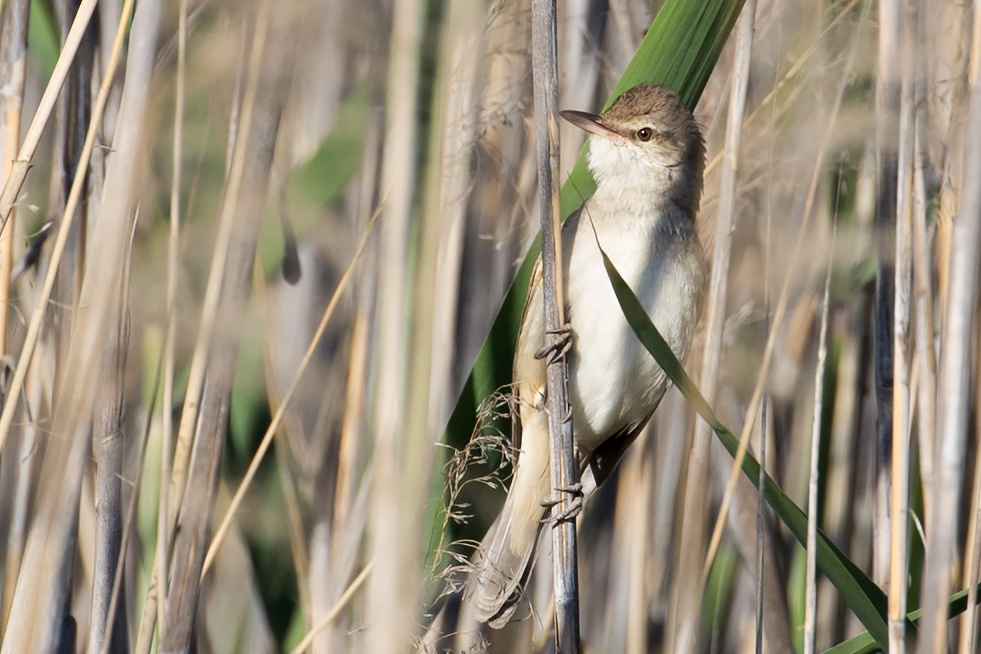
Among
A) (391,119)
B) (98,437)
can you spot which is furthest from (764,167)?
(98,437)

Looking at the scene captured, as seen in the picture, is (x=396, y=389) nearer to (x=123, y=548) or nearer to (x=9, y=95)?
(x=123, y=548)

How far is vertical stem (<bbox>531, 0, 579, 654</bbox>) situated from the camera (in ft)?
4.08

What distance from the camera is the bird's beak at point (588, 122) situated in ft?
5.84

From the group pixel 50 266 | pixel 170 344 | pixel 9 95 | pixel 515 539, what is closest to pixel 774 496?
pixel 515 539

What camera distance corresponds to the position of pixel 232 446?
1.75 metres

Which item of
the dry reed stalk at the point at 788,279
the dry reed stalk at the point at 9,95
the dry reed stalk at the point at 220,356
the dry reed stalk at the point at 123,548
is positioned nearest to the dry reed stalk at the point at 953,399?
the dry reed stalk at the point at 788,279

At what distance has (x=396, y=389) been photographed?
5.15ft

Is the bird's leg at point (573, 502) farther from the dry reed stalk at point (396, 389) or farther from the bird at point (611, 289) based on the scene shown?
the bird at point (611, 289)

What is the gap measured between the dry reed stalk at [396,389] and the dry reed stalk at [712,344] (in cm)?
63

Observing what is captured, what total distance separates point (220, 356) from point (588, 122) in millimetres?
859

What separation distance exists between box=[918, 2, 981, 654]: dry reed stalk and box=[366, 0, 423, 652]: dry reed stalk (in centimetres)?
76

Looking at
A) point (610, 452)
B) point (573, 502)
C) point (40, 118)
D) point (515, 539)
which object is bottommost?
point (515, 539)

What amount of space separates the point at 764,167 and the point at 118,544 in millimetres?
1525

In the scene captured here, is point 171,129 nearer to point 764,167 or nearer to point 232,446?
point 232,446
